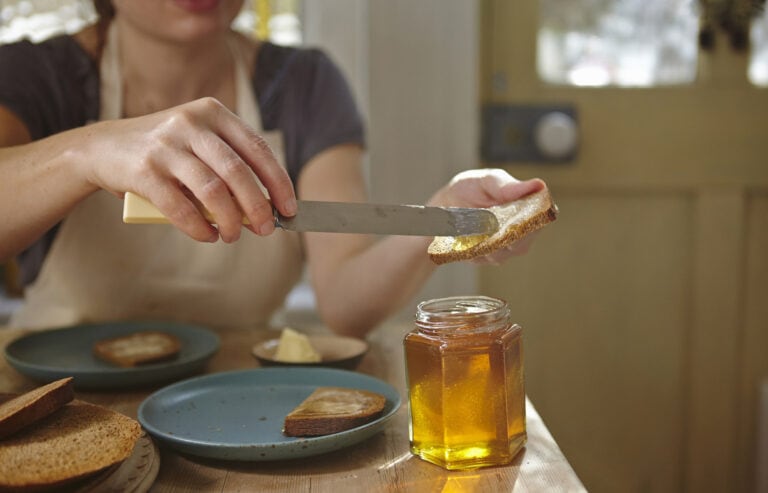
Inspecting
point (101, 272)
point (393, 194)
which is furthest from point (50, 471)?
point (393, 194)

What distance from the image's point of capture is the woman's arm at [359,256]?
3.43 feet

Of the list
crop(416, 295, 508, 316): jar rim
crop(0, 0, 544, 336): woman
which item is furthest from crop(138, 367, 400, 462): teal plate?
crop(0, 0, 544, 336): woman

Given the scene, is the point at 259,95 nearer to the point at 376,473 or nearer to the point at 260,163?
the point at 260,163

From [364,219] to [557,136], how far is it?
4.08ft

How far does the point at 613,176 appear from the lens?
1.97 m

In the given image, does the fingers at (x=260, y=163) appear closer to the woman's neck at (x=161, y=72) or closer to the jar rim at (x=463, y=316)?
the jar rim at (x=463, y=316)

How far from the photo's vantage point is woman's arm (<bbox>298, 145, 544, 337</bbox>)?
1.05m

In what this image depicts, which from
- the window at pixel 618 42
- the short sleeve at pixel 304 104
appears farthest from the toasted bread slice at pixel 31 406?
the window at pixel 618 42

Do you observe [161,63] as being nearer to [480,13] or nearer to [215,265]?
[215,265]

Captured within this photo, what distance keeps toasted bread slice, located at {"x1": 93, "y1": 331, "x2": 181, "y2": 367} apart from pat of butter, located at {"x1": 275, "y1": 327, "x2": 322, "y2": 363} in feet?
0.47

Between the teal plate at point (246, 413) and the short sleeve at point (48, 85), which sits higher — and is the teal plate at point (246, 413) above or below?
below

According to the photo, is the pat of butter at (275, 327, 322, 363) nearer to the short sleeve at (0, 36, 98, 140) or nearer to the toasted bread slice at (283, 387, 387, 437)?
the toasted bread slice at (283, 387, 387, 437)

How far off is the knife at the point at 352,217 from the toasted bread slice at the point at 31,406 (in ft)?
0.57

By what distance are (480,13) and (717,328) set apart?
98 cm
